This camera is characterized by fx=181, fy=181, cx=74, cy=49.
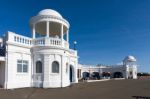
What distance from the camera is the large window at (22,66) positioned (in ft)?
59.6

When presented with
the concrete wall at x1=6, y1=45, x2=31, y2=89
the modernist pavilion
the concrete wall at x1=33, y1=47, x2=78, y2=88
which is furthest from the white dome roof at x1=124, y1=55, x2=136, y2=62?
the concrete wall at x1=6, y1=45, x2=31, y2=89

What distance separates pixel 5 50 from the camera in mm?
17516

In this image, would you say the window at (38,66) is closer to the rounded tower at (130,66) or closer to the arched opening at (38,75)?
the arched opening at (38,75)

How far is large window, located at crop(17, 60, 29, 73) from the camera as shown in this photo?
1817 cm

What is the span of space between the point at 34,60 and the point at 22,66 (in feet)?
5.01

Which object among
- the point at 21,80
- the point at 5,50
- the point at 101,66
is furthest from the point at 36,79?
→ the point at 101,66

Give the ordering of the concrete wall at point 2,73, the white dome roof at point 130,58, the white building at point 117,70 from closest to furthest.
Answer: the concrete wall at point 2,73
the white building at point 117,70
the white dome roof at point 130,58

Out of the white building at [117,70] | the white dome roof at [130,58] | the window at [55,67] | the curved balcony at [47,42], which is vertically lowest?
the white building at [117,70]

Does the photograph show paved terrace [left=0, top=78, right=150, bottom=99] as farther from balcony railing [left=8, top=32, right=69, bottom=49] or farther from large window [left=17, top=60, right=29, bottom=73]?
balcony railing [left=8, top=32, right=69, bottom=49]

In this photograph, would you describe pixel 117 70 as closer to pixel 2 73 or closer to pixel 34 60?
pixel 34 60

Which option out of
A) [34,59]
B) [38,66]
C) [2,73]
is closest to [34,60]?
[34,59]

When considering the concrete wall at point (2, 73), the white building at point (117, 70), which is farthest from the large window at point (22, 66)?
the white building at point (117, 70)

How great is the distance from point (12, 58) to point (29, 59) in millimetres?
2242

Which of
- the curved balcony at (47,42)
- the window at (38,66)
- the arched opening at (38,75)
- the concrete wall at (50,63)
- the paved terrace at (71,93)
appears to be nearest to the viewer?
the paved terrace at (71,93)
